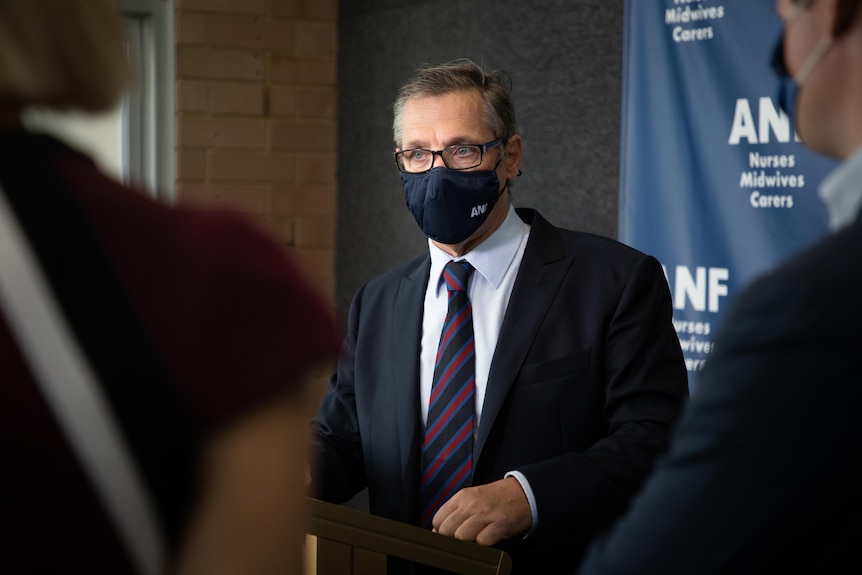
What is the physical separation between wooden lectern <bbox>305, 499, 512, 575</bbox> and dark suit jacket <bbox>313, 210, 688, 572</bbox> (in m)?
0.44

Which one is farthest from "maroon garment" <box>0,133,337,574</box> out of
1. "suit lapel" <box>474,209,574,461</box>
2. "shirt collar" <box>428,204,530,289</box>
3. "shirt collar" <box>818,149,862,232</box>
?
"shirt collar" <box>428,204,530,289</box>

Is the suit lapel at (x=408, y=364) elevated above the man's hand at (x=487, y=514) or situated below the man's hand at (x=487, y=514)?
above

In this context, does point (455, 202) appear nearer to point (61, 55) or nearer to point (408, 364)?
point (408, 364)

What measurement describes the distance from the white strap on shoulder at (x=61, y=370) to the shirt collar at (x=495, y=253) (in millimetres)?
1549

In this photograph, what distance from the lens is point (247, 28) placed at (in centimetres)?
341

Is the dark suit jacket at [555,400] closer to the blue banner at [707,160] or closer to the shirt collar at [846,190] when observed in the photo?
the blue banner at [707,160]

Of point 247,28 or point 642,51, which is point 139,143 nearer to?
point 247,28

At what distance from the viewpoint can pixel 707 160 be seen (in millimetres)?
2664

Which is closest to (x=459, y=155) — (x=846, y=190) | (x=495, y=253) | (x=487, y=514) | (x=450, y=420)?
(x=495, y=253)

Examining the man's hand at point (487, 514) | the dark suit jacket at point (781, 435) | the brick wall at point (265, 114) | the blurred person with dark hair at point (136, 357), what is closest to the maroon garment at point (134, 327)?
the blurred person with dark hair at point (136, 357)

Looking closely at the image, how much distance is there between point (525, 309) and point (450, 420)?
27 centimetres

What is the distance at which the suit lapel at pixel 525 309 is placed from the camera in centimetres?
191

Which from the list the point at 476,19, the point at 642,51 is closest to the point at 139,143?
the point at 476,19

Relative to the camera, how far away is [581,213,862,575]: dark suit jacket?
2.25 ft
